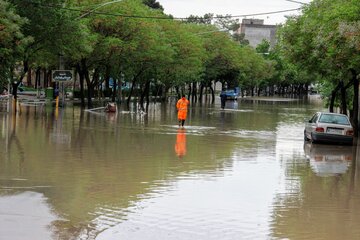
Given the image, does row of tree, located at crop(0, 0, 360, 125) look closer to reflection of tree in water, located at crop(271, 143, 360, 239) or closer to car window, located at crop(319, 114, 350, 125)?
car window, located at crop(319, 114, 350, 125)

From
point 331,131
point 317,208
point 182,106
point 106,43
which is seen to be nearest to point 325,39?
point 331,131

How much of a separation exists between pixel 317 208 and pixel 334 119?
51.9 feet

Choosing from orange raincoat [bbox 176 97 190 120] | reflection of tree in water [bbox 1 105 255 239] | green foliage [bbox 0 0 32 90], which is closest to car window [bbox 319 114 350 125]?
reflection of tree in water [bbox 1 105 255 239]

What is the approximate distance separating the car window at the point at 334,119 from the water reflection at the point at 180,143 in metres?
5.38

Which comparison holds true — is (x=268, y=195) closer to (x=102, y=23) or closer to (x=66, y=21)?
(x=66, y=21)

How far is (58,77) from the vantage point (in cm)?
4681

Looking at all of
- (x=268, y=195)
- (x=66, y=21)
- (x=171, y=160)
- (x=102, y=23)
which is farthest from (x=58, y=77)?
(x=268, y=195)

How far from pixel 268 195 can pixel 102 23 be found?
38.4 meters

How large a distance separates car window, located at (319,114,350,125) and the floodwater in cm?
296

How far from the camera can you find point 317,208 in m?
11.7

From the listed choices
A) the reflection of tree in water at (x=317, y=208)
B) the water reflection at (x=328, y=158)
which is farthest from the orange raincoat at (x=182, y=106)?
the reflection of tree in water at (x=317, y=208)

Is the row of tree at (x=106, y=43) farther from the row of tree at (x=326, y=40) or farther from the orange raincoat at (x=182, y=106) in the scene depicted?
the row of tree at (x=326, y=40)

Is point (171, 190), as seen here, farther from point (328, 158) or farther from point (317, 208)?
point (328, 158)

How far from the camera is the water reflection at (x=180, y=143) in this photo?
20161 millimetres
